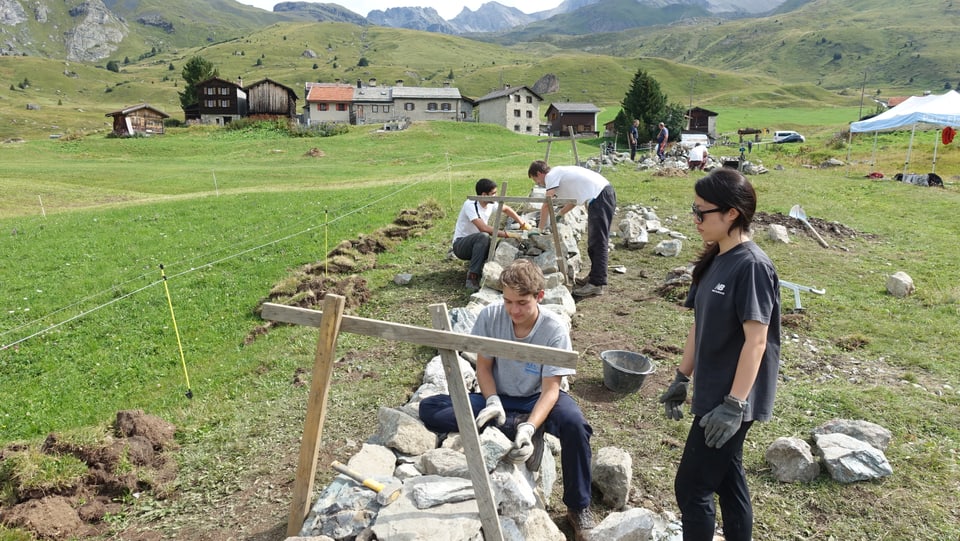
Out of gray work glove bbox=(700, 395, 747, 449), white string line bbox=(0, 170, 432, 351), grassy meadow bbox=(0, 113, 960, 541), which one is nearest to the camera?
gray work glove bbox=(700, 395, 747, 449)

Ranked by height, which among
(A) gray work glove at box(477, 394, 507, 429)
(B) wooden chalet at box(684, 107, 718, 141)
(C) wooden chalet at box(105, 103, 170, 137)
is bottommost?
(A) gray work glove at box(477, 394, 507, 429)

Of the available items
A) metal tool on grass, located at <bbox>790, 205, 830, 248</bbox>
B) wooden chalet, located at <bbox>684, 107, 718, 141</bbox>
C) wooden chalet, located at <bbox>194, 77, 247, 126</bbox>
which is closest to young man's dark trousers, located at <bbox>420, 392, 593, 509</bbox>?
metal tool on grass, located at <bbox>790, 205, 830, 248</bbox>

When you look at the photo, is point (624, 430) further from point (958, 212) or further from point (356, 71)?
point (356, 71)

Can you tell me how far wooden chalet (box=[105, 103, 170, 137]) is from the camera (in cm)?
5550

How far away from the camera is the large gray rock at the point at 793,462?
4.28 metres

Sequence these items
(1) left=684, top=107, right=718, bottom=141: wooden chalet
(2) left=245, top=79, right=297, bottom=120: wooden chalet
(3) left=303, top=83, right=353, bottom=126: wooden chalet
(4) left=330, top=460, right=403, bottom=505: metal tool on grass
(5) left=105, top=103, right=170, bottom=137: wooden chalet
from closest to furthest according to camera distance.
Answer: (4) left=330, top=460, right=403, bottom=505: metal tool on grass
(5) left=105, top=103, right=170, bottom=137: wooden chalet
(1) left=684, top=107, right=718, bottom=141: wooden chalet
(2) left=245, top=79, right=297, bottom=120: wooden chalet
(3) left=303, top=83, right=353, bottom=126: wooden chalet

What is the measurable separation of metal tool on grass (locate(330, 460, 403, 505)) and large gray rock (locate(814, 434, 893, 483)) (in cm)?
341

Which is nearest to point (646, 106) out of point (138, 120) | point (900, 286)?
point (900, 286)

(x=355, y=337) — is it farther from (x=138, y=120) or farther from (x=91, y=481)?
(x=138, y=120)

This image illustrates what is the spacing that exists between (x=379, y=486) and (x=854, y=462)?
3.69 meters

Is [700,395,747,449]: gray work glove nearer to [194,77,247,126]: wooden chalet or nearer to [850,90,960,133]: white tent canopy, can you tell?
[850,90,960,133]: white tent canopy

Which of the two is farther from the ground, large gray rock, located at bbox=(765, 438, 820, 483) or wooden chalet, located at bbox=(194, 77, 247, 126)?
wooden chalet, located at bbox=(194, 77, 247, 126)

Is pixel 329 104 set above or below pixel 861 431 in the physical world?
above

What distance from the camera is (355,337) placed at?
7523 millimetres
